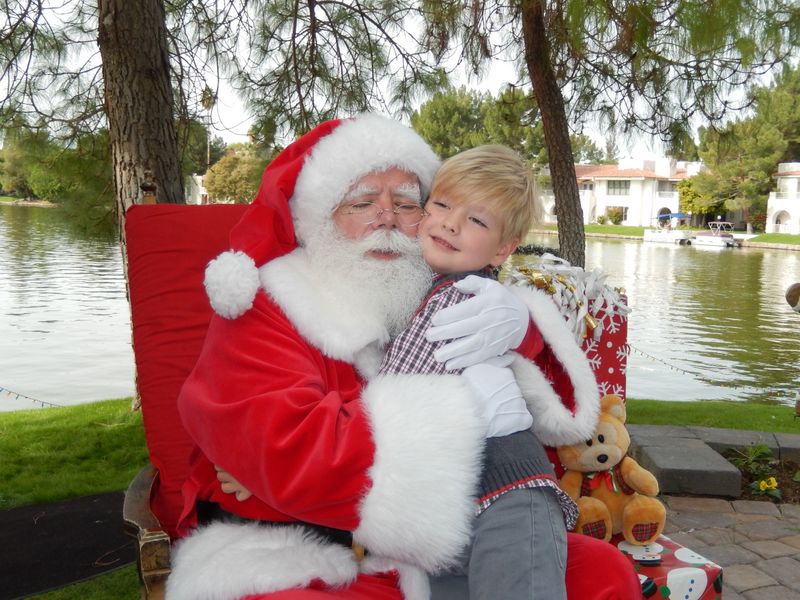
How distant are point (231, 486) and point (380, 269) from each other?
666 millimetres

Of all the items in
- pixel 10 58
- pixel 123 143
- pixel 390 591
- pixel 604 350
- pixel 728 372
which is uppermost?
pixel 10 58

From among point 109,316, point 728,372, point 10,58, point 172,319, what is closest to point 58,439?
Result: point 10,58

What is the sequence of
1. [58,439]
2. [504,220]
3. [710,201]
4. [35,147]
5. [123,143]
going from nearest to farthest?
[504,220], [123,143], [58,439], [35,147], [710,201]

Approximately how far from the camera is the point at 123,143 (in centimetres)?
388

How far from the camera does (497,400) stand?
1647 millimetres

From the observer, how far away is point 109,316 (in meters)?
11.5

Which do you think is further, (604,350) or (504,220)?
(604,350)

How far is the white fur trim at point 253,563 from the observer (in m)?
1.59

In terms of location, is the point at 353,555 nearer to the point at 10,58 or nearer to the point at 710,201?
the point at 10,58

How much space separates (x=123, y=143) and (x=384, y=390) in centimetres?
290

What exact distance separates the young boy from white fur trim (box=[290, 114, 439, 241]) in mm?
129

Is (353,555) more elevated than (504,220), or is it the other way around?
(504,220)

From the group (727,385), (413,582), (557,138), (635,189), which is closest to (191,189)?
(557,138)

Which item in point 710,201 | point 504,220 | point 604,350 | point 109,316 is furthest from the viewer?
point 710,201
